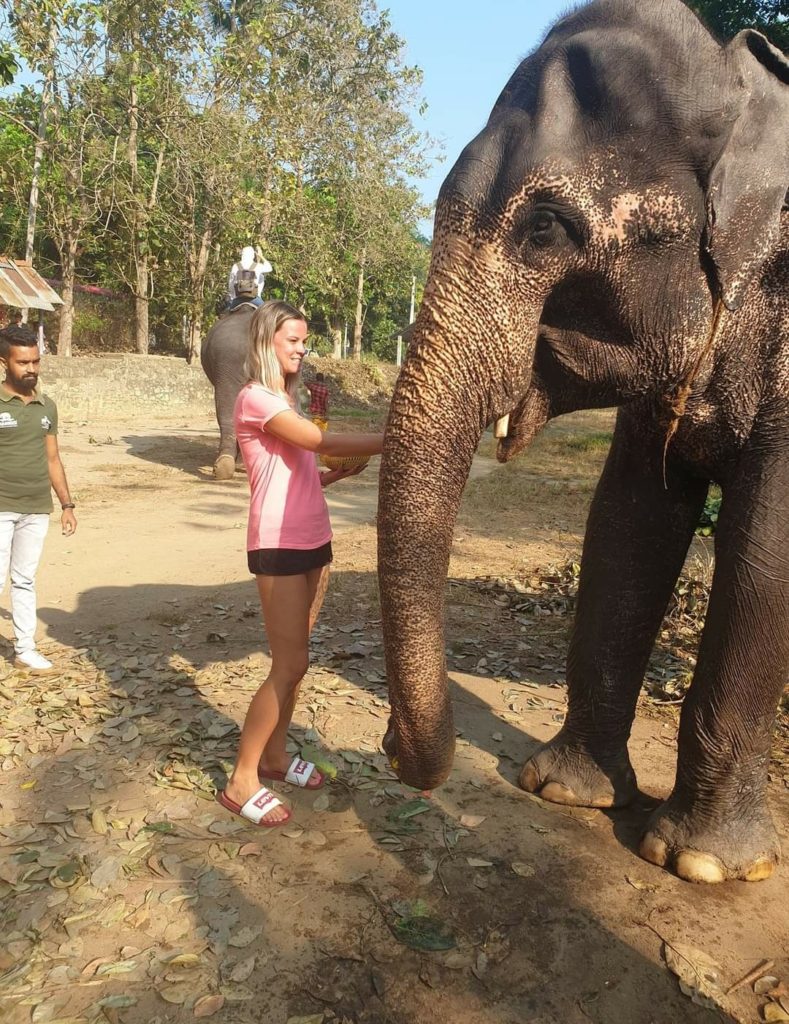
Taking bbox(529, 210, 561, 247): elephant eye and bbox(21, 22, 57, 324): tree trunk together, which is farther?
bbox(21, 22, 57, 324): tree trunk

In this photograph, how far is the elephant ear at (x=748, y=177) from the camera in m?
2.12

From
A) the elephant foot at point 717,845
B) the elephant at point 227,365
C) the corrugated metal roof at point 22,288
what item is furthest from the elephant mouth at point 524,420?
the corrugated metal roof at point 22,288

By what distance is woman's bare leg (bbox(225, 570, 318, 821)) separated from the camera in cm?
277

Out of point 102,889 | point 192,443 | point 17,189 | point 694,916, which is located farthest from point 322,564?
point 17,189

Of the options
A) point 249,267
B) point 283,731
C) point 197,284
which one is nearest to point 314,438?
point 283,731

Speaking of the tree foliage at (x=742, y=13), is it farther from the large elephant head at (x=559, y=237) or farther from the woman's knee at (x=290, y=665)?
the woman's knee at (x=290, y=665)

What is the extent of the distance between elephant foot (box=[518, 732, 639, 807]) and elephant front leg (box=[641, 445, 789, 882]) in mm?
340

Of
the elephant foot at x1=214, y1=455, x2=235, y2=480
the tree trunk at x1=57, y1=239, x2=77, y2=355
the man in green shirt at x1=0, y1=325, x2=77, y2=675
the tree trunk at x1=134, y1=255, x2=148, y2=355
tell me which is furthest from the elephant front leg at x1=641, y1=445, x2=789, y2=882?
the tree trunk at x1=134, y1=255, x2=148, y2=355

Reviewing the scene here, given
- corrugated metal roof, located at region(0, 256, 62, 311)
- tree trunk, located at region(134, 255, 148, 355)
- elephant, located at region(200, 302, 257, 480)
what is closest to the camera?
elephant, located at region(200, 302, 257, 480)

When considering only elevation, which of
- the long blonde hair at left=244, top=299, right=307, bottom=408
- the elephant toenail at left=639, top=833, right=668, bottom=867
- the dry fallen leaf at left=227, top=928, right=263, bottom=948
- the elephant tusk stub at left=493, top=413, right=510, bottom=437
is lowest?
the dry fallen leaf at left=227, top=928, right=263, bottom=948

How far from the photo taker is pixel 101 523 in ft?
25.0

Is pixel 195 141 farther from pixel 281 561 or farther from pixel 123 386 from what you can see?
pixel 281 561

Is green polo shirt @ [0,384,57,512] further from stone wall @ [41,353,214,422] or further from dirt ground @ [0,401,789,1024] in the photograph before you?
stone wall @ [41,353,214,422]

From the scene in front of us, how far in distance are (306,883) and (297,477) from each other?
4.05 feet
